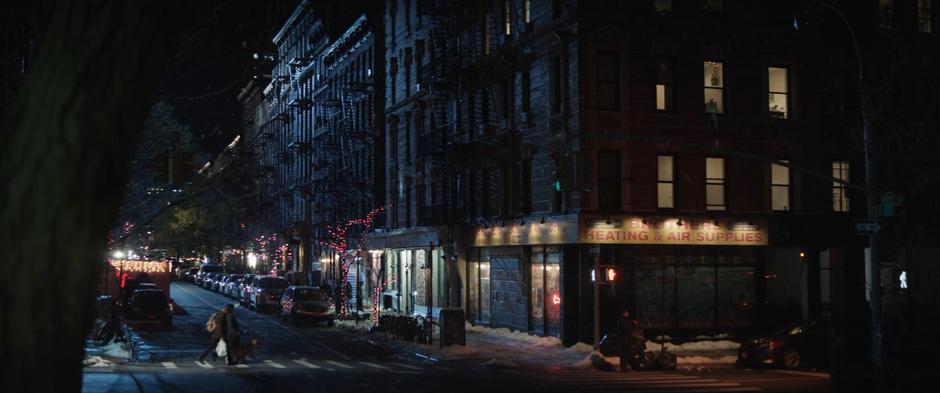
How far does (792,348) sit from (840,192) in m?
10.4

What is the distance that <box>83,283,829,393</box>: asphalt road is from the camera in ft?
65.1

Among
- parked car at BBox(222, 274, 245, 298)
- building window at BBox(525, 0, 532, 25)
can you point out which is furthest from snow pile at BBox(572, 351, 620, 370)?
parked car at BBox(222, 274, 245, 298)

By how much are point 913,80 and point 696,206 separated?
880 cm

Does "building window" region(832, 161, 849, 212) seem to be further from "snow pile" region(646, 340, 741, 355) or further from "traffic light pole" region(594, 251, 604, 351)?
"traffic light pole" region(594, 251, 604, 351)

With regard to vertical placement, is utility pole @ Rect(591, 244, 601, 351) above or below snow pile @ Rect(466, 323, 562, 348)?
above

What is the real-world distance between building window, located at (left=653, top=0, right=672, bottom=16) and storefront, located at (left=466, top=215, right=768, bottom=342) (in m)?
6.88

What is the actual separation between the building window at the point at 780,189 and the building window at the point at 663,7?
6.65m

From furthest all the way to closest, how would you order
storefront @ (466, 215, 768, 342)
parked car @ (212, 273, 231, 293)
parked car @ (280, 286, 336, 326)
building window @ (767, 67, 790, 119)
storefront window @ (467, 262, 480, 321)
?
parked car @ (212, 273, 231, 293) < parked car @ (280, 286, 336, 326) < storefront window @ (467, 262, 480, 321) < building window @ (767, 67, 790, 119) < storefront @ (466, 215, 768, 342)

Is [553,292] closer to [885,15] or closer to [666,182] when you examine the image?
[666,182]

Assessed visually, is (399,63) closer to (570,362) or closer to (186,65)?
(570,362)

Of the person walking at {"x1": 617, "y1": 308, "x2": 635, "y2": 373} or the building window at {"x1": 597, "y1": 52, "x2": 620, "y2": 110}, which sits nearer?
the person walking at {"x1": 617, "y1": 308, "x2": 635, "y2": 373}

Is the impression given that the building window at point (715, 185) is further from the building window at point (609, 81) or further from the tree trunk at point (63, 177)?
the tree trunk at point (63, 177)

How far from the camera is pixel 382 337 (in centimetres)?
3694

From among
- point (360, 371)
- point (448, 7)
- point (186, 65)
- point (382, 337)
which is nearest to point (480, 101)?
point (448, 7)
